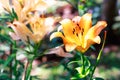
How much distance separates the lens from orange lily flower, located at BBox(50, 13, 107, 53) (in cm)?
150

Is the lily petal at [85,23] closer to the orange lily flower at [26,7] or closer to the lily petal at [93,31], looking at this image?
the lily petal at [93,31]

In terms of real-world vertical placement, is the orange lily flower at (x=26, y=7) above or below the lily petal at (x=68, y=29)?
above

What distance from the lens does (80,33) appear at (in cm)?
158

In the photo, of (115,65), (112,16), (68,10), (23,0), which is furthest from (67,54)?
(68,10)

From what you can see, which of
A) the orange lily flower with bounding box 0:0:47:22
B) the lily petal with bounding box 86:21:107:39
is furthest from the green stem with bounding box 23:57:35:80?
the lily petal with bounding box 86:21:107:39

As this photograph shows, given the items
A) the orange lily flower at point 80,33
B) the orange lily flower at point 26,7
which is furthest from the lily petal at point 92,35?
the orange lily flower at point 26,7

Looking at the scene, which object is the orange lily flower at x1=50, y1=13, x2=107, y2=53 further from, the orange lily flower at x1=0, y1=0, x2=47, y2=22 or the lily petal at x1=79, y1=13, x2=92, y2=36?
the orange lily flower at x1=0, y1=0, x2=47, y2=22

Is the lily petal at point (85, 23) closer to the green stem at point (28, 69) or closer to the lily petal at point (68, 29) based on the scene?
the lily petal at point (68, 29)

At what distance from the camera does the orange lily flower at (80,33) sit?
4.93ft

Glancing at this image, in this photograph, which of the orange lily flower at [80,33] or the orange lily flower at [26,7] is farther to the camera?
the orange lily flower at [26,7]

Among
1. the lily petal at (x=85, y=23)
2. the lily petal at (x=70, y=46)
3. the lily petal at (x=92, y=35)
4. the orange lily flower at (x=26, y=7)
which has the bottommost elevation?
the lily petal at (x=70, y=46)

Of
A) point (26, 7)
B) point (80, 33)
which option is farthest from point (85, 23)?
point (26, 7)

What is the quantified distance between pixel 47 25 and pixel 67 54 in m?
0.14

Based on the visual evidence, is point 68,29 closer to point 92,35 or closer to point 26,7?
point 92,35
